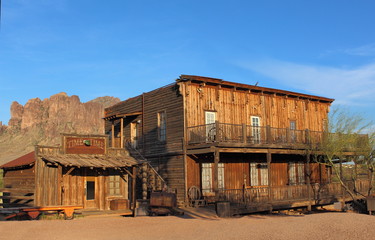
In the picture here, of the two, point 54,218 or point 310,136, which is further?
point 310,136

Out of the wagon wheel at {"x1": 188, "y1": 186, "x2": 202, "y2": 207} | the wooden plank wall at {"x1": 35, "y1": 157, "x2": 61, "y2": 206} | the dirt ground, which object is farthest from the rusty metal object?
the wooden plank wall at {"x1": 35, "y1": 157, "x2": 61, "y2": 206}

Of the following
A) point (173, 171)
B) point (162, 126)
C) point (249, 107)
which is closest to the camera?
point (173, 171)

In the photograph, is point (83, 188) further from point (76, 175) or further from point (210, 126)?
point (210, 126)

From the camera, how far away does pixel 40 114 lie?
5861 inches

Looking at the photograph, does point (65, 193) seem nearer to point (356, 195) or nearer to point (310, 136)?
point (310, 136)

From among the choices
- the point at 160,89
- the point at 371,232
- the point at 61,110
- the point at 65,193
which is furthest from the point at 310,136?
the point at 61,110

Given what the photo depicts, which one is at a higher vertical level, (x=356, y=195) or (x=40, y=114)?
(x=40, y=114)

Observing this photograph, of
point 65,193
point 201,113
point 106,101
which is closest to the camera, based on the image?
point 65,193

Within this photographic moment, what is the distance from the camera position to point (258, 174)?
2788cm

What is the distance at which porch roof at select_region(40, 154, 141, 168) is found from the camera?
1994 centimetres

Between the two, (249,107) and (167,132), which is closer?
(167,132)

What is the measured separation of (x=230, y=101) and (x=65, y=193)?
37.6 feet

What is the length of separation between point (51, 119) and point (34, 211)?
131 meters

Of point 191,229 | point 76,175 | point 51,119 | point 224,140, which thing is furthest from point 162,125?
point 51,119
